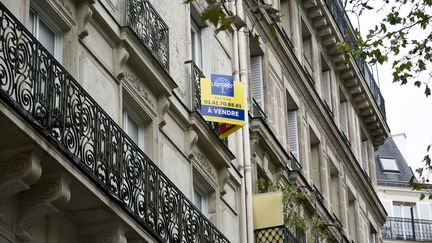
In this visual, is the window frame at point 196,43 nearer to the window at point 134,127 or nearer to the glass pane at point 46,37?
the window at point 134,127

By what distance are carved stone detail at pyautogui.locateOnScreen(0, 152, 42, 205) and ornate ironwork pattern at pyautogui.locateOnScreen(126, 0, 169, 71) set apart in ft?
15.5

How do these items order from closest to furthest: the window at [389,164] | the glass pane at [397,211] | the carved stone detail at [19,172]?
the carved stone detail at [19,172]
the glass pane at [397,211]
the window at [389,164]

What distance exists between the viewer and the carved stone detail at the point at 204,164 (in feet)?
64.0

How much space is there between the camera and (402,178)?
51562 millimetres

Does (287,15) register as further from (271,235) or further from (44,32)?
(44,32)

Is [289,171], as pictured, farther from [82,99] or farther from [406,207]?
[406,207]

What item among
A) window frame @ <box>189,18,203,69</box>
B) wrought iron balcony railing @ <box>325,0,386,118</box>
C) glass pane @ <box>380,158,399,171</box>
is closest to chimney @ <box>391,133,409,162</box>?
glass pane @ <box>380,158,399,171</box>

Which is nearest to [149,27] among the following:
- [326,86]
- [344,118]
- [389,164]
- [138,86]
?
[138,86]

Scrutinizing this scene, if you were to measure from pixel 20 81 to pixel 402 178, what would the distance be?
39.4 m

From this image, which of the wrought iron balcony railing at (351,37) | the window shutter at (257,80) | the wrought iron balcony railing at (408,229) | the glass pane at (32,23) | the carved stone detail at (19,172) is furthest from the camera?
the wrought iron balcony railing at (408,229)

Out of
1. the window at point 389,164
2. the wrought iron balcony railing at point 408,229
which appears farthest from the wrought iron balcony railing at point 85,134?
the window at point 389,164

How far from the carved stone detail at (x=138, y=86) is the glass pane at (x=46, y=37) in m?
1.88

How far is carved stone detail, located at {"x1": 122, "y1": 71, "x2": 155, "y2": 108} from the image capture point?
17170 millimetres

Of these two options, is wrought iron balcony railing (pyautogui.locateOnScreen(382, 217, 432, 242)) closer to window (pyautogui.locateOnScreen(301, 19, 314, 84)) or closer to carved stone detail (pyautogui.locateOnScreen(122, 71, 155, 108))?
window (pyautogui.locateOnScreen(301, 19, 314, 84))
